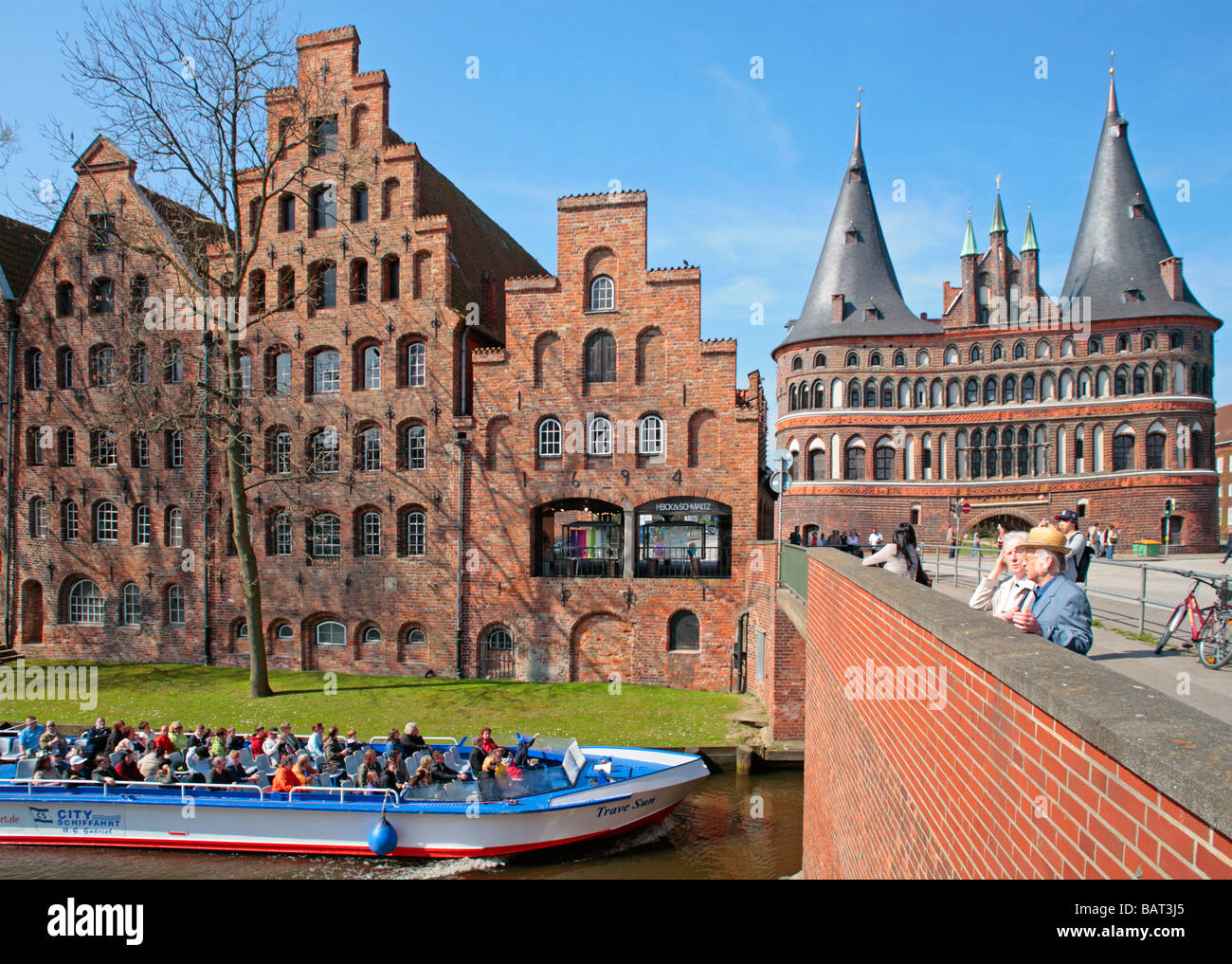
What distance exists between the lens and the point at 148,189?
27.7 metres

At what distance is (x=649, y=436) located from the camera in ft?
76.5

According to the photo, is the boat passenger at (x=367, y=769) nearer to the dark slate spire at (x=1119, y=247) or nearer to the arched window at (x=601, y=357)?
the arched window at (x=601, y=357)

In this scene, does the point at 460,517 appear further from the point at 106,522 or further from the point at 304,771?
the point at 106,522

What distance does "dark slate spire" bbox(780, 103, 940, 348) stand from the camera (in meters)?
42.8

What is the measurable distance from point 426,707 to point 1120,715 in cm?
1998

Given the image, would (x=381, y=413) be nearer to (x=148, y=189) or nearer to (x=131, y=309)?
(x=131, y=309)

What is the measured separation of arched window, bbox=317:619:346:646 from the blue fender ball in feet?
40.6

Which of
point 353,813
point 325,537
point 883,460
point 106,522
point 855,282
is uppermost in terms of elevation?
point 855,282

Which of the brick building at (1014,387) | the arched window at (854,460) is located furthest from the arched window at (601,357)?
the arched window at (854,460)

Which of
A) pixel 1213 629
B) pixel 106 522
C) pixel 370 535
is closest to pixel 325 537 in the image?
pixel 370 535

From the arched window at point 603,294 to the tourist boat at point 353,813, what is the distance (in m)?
13.6

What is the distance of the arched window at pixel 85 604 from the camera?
27.6m

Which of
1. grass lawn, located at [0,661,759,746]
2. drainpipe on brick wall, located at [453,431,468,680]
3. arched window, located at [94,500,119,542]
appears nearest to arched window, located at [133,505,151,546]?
arched window, located at [94,500,119,542]
